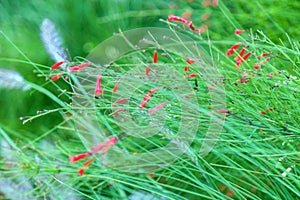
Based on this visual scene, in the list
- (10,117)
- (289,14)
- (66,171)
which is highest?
(289,14)

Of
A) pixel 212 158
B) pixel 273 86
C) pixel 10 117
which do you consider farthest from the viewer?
pixel 10 117

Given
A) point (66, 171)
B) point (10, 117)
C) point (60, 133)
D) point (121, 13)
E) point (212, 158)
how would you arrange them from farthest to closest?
1. point (121, 13)
2. point (10, 117)
3. point (60, 133)
4. point (212, 158)
5. point (66, 171)

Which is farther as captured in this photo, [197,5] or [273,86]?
[197,5]

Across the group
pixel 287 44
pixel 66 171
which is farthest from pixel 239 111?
pixel 287 44

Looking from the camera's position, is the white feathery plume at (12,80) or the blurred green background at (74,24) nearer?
the white feathery plume at (12,80)

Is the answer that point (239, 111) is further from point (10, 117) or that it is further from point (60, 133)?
point (10, 117)

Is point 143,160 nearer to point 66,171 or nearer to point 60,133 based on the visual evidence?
point 66,171

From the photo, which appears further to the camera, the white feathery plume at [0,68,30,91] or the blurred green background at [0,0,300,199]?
the blurred green background at [0,0,300,199]

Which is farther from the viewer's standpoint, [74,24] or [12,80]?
[74,24]

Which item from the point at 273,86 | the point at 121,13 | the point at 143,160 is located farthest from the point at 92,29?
the point at 273,86

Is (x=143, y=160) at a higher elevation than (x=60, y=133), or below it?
higher
